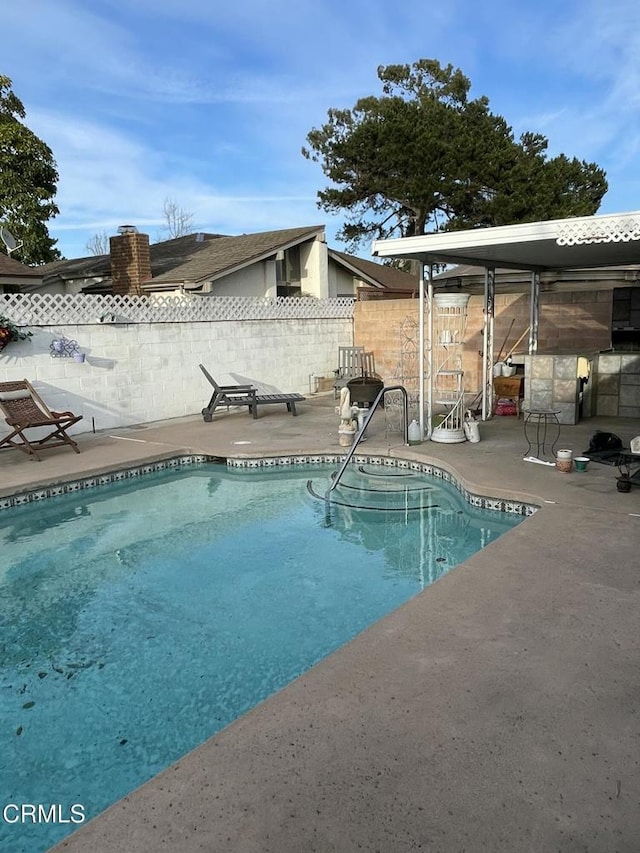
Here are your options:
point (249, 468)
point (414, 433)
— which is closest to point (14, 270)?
point (249, 468)

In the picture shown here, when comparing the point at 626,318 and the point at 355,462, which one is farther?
the point at 626,318

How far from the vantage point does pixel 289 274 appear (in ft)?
55.8

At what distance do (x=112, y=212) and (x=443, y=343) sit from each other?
30.8 metres

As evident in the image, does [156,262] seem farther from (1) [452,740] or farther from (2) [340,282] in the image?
(1) [452,740]

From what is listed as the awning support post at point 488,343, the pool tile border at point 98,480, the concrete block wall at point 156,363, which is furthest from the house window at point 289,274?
the pool tile border at point 98,480

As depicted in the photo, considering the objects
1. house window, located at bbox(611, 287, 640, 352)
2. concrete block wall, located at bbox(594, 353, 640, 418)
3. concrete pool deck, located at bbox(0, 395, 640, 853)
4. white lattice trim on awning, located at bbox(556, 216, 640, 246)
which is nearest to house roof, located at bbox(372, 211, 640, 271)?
white lattice trim on awning, located at bbox(556, 216, 640, 246)

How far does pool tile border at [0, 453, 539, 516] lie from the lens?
6.55m

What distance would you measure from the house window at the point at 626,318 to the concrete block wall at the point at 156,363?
5.70 m

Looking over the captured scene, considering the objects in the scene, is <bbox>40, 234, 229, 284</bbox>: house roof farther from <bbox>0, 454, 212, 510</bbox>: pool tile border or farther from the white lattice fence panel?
<bbox>0, 454, 212, 510</bbox>: pool tile border

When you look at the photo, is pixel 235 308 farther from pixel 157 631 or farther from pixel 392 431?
pixel 157 631

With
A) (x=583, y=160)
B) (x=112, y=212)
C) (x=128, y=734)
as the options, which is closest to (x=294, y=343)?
(x=128, y=734)

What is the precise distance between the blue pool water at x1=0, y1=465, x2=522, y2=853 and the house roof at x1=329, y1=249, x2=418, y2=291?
38.5 feet

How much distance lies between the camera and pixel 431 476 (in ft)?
24.3

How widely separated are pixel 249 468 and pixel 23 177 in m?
11.6
